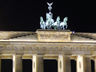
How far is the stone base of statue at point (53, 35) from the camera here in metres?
58.2

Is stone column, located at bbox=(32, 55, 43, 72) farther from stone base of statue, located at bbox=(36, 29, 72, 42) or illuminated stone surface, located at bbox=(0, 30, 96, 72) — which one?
stone base of statue, located at bbox=(36, 29, 72, 42)

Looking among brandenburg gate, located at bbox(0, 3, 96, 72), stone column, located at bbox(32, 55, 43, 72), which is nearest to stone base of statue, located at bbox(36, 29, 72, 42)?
brandenburg gate, located at bbox(0, 3, 96, 72)

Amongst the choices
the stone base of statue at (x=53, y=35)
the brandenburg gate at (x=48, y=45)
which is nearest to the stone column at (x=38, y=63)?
the brandenburg gate at (x=48, y=45)

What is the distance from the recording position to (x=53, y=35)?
5850cm

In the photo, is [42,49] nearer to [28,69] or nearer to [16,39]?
[16,39]

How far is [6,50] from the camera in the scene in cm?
5769

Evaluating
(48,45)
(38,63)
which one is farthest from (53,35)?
(38,63)

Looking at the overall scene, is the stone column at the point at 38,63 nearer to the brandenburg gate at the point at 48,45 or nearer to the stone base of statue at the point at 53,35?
the brandenburg gate at the point at 48,45

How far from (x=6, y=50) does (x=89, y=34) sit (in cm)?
1157

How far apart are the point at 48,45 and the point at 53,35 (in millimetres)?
1509

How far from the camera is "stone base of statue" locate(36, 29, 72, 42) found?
2292 inches

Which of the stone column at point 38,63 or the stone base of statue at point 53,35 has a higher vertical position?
the stone base of statue at point 53,35

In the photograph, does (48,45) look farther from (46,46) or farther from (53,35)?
(53,35)

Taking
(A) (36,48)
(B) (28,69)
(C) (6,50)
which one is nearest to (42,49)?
(A) (36,48)
